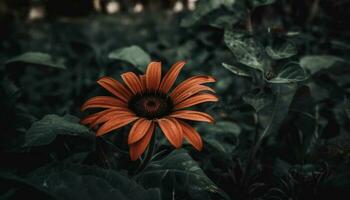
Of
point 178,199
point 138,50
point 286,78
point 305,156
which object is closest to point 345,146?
point 305,156

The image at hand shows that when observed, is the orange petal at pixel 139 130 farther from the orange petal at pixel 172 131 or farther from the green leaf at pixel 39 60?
the green leaf at pixel 39 60

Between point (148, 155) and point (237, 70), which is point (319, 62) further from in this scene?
point (148, 155)

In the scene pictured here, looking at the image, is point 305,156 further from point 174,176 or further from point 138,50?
point 138,50

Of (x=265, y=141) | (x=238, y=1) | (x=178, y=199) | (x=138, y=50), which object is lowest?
(x=265, y=141)

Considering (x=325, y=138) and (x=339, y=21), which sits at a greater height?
(x=339, y=21)

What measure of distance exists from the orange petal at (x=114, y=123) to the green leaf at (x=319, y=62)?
1.02 m

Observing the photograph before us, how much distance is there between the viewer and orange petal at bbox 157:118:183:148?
1.08 metres

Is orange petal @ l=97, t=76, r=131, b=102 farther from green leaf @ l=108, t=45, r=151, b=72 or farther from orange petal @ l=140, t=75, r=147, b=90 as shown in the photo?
green leaf @ l=108, t=45, r=151, b=72

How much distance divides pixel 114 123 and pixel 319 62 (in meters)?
1.15

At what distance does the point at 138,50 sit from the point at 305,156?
0.93m

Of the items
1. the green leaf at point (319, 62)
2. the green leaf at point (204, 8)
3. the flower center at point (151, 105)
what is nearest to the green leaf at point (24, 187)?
the flower center at point (151, 105)

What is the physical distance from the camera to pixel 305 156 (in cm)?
163

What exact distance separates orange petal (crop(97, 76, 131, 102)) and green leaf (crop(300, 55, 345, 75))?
0.94 m

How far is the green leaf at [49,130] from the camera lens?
1.16m
